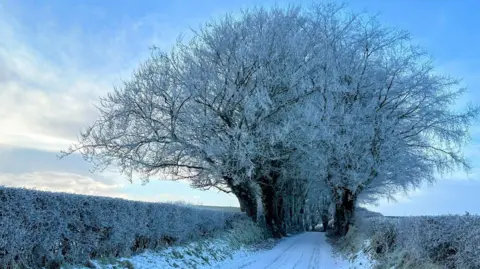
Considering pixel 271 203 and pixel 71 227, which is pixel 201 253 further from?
pixel 271 203

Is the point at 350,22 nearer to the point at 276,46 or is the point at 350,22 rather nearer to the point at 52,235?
the point at 276,46

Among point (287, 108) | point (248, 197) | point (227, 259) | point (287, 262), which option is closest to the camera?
point (227, 259)

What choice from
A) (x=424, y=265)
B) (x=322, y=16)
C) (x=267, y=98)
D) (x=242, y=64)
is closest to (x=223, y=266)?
(x=424, y=265)

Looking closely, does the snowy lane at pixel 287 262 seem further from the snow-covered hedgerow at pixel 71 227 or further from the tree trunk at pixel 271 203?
the tree trunk at pixel 271 203

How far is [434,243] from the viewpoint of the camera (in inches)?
376

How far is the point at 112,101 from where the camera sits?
21.1 metres

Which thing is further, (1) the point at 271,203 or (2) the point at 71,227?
(1) the point at 271,203

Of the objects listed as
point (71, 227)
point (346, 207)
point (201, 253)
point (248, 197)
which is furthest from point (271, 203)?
point (71, 227)

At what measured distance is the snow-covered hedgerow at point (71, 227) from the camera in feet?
25.4

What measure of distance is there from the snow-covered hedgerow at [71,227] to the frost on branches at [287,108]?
7191 millimetres

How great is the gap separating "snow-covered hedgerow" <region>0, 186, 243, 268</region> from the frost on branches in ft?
23.6

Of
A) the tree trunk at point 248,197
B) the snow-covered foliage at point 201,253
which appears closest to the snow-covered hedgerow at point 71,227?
the snow-covered foliage at point 201,253

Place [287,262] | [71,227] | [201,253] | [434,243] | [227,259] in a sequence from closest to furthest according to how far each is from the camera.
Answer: [71,227]
[434,243]
[201,253]
[227,259]
[287,262]

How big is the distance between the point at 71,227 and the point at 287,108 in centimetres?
1368
